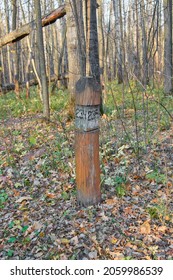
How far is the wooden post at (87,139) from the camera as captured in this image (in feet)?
10.4

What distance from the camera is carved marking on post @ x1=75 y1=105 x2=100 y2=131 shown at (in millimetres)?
3203

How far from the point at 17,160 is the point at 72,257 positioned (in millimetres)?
2974

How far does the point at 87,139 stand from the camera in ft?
10.7

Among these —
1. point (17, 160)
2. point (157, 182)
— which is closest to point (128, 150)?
point (157, 182)

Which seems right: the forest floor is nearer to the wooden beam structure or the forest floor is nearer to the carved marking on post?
the carved marking on post

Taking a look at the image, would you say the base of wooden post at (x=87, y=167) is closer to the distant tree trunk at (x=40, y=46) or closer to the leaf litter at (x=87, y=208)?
the leaf litter at (x=87, y=208)

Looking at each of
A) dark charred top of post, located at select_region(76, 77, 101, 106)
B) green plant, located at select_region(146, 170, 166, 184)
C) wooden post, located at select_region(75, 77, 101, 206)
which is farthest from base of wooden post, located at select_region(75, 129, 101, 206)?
green plant, located at select_region(146, 170, 166, 184)

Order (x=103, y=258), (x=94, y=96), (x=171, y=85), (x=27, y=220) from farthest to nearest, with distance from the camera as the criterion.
Result: 1. (x=171, y=85)
2. (x=27, y=220)
3. (x=94, y=96)
4. (x=103, y=258)

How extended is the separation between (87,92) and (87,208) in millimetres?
1437

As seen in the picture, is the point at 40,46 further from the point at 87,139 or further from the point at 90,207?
the point at 90,207

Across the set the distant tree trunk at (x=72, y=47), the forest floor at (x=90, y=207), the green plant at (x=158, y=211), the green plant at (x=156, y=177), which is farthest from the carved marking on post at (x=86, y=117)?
the distant tree trunk at (x=72, y=47)

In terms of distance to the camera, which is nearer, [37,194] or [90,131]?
[90,131]
